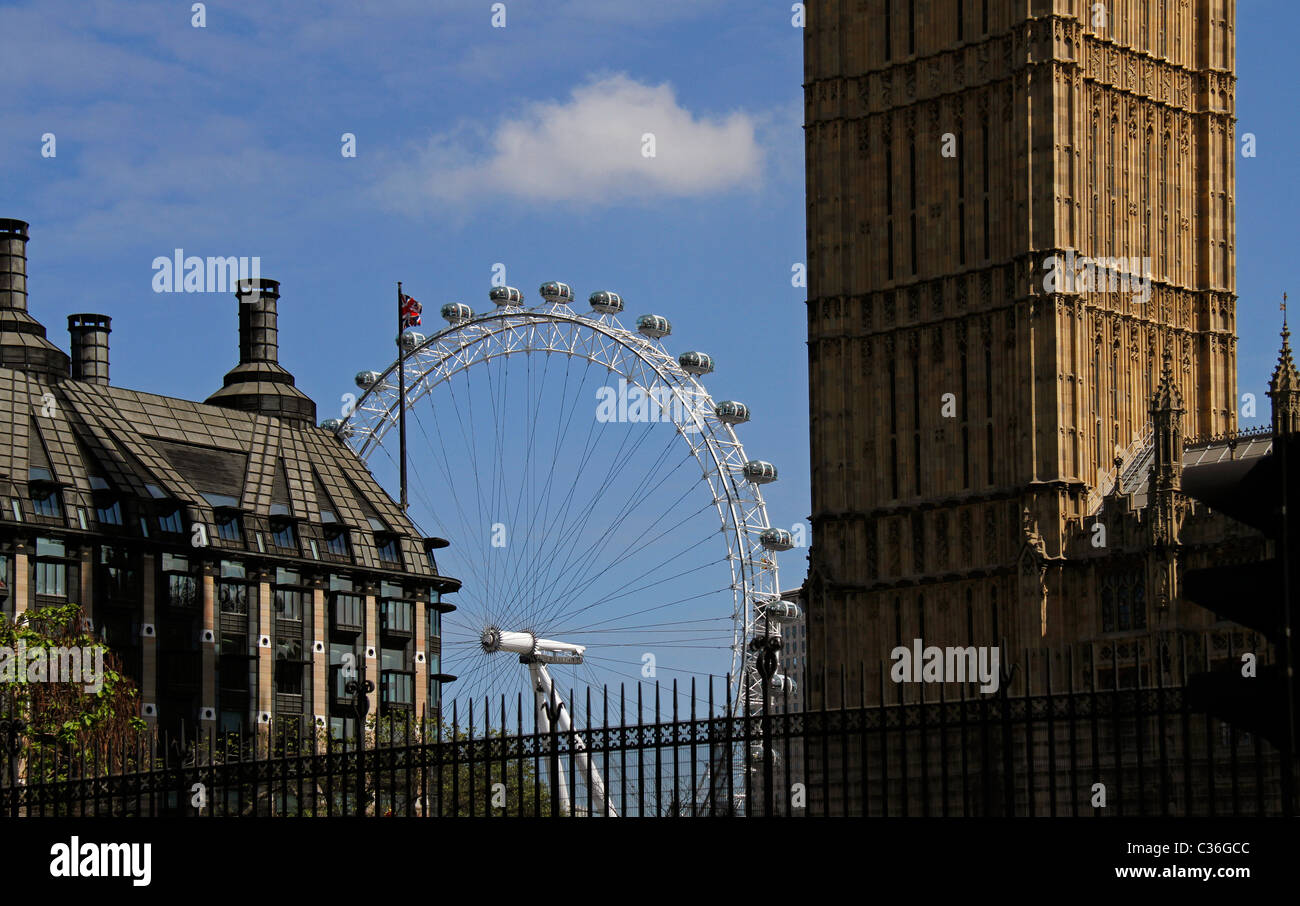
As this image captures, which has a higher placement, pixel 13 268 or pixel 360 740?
pixel 13 268

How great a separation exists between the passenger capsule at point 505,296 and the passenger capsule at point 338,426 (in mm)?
15025

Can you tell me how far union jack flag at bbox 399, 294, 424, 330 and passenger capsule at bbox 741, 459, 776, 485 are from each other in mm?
19284

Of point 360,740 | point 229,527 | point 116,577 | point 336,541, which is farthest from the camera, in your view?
point 336,541

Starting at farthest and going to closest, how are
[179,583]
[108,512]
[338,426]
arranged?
[338,426] < [179,583] < [108,512]

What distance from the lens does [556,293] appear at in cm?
11212

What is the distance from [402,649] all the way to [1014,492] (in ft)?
147

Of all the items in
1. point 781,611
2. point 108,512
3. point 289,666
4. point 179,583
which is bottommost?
point 289,666

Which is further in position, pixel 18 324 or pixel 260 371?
pixel 260 371


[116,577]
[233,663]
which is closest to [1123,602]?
[233,663]

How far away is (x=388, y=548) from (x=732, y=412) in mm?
20108

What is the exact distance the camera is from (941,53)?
271 ft

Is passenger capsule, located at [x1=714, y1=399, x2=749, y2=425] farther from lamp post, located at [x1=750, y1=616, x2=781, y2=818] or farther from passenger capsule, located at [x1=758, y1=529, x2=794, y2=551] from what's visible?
lamp post, located at [x1=750, y1=616, x2=781, y2=818]

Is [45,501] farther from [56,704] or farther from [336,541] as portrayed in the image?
[56,704]
